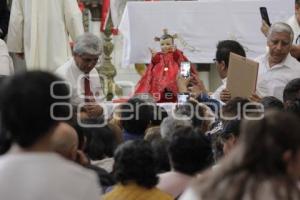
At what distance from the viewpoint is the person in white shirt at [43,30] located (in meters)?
8.89

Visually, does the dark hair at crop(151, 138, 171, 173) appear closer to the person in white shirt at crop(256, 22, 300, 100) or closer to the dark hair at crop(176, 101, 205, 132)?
the dark hair at crop(176, 101, 205, 132)

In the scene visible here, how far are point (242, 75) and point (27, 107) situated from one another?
12.6 feet

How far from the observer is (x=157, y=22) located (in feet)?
29.5

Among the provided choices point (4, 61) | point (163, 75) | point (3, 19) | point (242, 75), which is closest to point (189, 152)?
point (242, 75)

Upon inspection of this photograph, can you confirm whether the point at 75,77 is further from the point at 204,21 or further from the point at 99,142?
the point at 99,142

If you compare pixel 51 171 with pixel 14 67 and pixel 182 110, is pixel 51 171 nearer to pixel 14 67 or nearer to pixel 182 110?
pixel 182 110

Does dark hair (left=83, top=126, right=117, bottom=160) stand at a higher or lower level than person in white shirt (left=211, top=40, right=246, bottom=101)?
lower

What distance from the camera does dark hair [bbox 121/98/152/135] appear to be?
19.0 feet

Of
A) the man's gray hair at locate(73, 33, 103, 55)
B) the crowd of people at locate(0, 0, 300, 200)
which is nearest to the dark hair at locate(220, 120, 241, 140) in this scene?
the crowd of people at locate(0, 0, 300, 200)

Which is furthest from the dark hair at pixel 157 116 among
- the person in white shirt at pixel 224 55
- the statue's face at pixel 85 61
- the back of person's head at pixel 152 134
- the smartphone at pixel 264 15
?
the smartphone at pixel 264 15

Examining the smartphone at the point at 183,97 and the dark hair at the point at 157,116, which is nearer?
the dark hair at the point at 157,116

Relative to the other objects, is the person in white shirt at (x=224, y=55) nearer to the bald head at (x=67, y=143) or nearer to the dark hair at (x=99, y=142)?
the dark hair at (x=99, y=142)

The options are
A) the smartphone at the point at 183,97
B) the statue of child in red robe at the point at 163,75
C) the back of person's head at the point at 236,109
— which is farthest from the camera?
the statue of child in red robe at the point at 163,75

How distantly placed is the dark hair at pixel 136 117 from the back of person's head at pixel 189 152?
1.51 m
